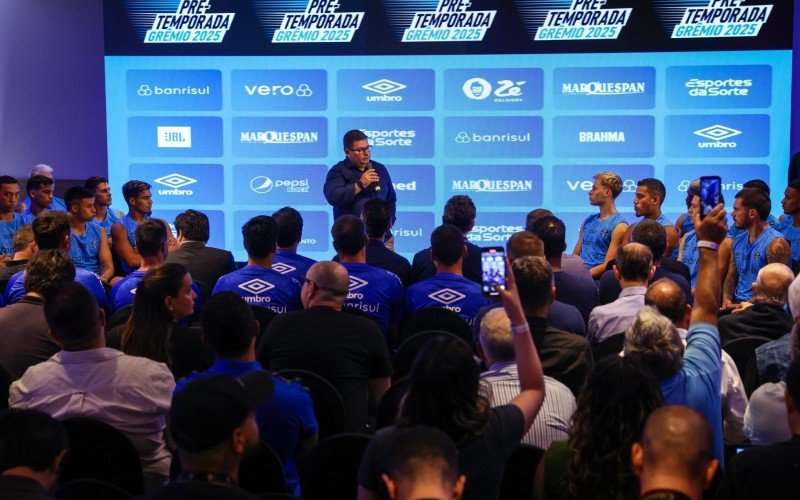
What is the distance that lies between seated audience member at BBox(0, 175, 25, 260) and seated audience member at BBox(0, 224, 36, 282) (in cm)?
230

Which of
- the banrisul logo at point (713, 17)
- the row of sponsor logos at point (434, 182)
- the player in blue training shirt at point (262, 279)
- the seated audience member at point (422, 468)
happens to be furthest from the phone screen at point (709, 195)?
the banrisul logo at point (713, 17)

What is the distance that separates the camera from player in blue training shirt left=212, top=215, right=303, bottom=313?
5268 mm

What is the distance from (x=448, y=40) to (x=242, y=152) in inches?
91.9

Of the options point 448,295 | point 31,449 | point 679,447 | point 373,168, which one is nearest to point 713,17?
point 373,168

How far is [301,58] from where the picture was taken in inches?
373

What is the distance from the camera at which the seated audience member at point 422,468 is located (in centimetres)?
200

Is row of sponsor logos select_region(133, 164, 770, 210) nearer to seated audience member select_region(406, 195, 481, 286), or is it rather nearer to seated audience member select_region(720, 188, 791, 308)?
seated audience member select_region(720, 188, 791, 308)

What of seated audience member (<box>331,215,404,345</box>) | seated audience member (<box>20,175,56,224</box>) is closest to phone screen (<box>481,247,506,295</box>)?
seated audience member (<box>331,215,404,345</box>)

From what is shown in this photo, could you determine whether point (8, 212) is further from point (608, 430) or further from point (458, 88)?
point (608, 430)

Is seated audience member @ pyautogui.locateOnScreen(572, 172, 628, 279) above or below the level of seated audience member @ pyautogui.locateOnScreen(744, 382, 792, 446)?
above

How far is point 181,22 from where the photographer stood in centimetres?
955

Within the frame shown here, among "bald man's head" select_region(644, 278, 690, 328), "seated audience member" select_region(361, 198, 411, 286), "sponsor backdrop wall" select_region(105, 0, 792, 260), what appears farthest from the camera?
"sponsor backdrop wall" select_region(105, 0, 792, 260)

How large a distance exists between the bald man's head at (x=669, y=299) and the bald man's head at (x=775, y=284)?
1.16m

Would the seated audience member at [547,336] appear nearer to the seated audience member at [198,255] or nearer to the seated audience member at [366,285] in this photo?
the seated audience member at [366,285]
